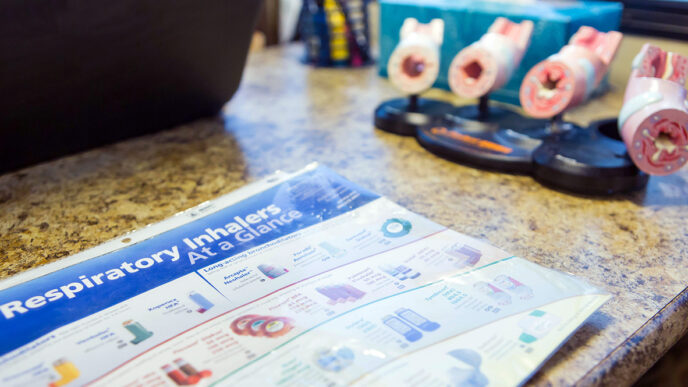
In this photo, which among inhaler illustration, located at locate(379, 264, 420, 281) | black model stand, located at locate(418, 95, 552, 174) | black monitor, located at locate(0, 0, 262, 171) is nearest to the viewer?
inhaler illustration, located at locate(379, 264, 420, 281)

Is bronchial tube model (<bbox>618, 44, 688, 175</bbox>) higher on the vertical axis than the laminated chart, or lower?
higher

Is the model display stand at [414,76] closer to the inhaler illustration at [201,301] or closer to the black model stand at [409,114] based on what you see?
the black model stand at [409,114]

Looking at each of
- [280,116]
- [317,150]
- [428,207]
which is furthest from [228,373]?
[280,116]

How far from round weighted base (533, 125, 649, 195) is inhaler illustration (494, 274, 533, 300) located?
0.23 m

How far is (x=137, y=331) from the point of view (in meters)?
0.39

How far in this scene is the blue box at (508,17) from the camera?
78 centimetres

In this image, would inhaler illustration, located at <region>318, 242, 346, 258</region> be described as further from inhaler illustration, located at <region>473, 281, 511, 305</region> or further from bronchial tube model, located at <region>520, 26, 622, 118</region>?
bronchial tube model, located at <region>520, 26, 622, 118</region>

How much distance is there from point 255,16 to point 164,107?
0.17 metres

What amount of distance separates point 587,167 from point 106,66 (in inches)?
20.8

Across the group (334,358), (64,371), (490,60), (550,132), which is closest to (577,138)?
(550,132)

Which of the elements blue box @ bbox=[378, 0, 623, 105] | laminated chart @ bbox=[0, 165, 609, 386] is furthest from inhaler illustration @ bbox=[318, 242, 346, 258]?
blue box @ bbox=[378, 0, 623, 105]

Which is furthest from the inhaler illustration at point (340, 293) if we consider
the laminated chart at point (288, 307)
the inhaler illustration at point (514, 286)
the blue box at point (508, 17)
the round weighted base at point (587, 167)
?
the blue box at point (508, 17)

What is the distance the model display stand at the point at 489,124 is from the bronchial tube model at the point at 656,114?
Answer: 0.12 metres

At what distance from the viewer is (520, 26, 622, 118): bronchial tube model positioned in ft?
2.10
